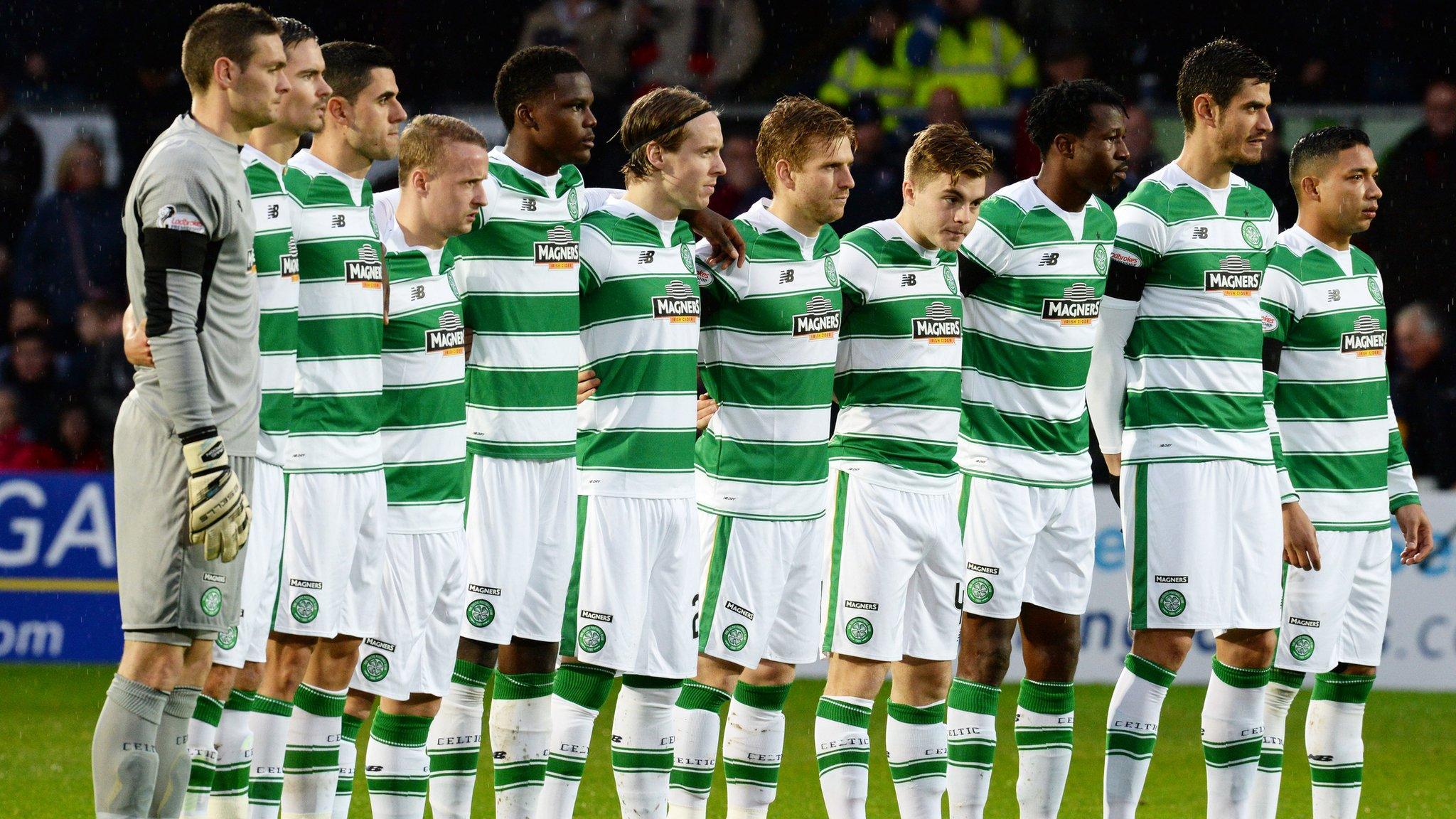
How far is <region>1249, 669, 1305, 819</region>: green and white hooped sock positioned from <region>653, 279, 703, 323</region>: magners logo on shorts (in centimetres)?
226

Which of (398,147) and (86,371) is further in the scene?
(86,371)

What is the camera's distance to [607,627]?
210 inches

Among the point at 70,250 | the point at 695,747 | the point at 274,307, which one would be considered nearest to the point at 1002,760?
the point at 695,747

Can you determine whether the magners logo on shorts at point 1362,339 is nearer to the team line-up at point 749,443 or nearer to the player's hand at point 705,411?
the team line-up at point 749,443

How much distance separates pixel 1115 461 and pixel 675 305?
5.22ft

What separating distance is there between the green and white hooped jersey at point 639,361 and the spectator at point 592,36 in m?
7.20

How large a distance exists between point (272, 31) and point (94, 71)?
9.03 metres

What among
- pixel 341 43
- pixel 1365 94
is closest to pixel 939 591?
pixel 341 43

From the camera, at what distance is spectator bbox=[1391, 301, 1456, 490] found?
10.7 m

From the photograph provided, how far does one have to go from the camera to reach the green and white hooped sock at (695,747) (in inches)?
217

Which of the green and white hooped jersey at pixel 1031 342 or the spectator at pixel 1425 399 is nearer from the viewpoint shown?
the green and white hooped jersey at pixel 1031 342

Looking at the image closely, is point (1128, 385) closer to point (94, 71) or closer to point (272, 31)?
point (272, 31)

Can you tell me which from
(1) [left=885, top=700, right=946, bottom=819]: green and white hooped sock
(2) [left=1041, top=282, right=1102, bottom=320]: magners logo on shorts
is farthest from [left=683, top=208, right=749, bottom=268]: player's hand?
(1) [left=885, top=700, right=946, bottom=819]: green and white hooped sock

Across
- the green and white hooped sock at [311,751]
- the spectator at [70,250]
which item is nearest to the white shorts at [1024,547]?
the green and white hooped sock at [311,751]
